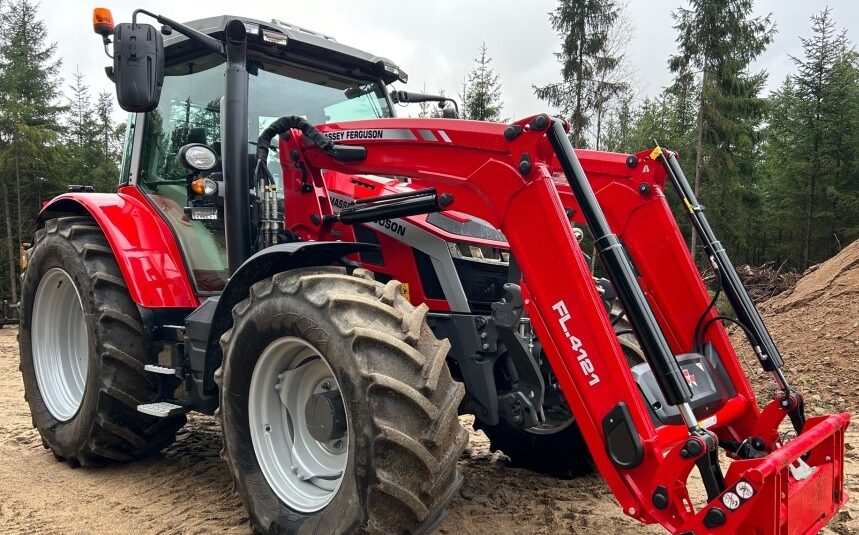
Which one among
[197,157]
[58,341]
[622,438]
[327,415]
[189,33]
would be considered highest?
[189,33]

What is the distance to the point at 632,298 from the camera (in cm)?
231

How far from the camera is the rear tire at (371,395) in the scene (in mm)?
2369

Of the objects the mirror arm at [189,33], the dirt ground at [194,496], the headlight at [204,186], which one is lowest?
the dirt ground at [194,496]

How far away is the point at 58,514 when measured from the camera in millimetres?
3502

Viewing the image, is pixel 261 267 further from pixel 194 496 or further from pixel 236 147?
pixel 194 496

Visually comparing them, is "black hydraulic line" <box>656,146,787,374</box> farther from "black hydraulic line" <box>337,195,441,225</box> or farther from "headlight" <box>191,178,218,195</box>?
"headlight" <box>191,178,218,195</box>

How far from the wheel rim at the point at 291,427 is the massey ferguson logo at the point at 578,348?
1.11 m

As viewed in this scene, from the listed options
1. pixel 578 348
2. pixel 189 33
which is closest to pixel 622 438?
pixel 578 348

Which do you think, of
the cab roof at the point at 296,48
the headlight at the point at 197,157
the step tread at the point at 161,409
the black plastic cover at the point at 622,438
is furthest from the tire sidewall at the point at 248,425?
the cab roof at the point at 296,48

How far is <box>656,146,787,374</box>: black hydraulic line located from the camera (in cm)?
283

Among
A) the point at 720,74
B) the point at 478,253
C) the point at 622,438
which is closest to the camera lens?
the point at 622,438

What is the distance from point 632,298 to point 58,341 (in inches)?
163

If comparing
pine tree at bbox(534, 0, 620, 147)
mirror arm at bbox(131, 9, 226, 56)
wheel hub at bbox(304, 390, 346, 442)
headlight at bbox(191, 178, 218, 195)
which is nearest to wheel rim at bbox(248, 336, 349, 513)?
wheel hub at bbox(304, 390, 346, 442)

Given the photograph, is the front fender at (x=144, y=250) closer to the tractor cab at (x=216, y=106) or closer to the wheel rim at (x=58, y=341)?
the tractor cab at (x=216, y=106)
